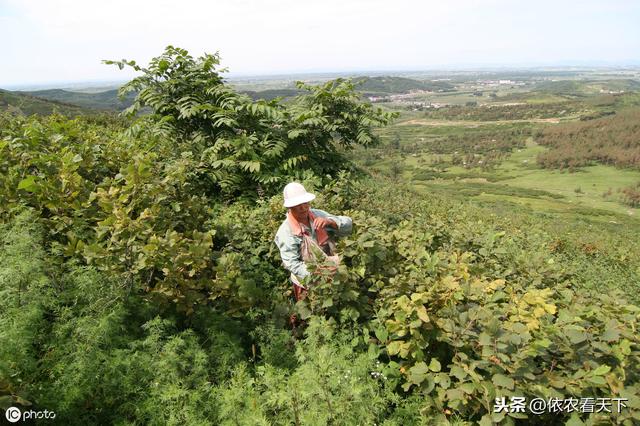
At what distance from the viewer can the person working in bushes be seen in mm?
4074

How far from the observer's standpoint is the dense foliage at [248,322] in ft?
8.79

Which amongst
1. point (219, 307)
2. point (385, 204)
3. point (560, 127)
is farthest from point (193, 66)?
point (560, 127)

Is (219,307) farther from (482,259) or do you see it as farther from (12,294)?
(482,259)

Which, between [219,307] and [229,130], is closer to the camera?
[219,307]

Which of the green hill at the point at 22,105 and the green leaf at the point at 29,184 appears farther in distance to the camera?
the green hill at the point at 22,105

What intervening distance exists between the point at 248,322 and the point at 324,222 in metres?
1.41

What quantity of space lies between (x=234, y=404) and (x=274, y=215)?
3007 mm

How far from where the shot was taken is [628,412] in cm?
242

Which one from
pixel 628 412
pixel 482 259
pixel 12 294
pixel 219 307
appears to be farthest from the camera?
pixel 482 259

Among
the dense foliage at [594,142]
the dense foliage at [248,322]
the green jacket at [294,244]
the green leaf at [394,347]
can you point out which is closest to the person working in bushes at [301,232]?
the green jacket at [294,244]

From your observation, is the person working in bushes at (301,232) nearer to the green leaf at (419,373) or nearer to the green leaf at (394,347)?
the green leaf at (394,347)

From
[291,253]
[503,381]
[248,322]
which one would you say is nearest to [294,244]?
[291,253]

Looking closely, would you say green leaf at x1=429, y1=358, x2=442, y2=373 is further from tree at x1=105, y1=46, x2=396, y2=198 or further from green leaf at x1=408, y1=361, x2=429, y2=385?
tree at x1=105, y1=46, x2=396, y2=198

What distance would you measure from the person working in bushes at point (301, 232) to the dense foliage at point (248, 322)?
0.28 metres
